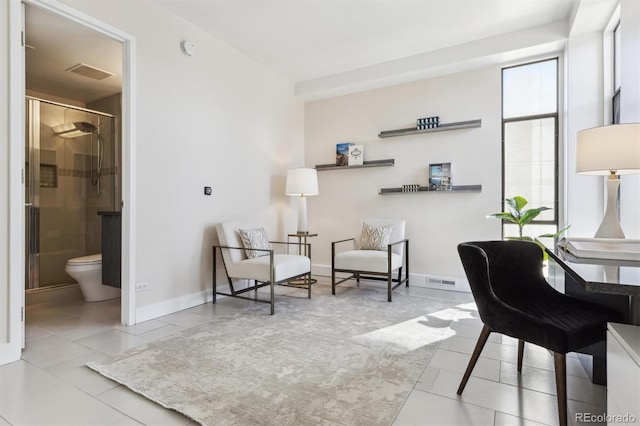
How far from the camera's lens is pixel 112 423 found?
1498 mm

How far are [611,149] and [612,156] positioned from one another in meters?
0.04

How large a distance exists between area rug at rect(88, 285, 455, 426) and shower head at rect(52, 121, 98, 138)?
3.30 meters

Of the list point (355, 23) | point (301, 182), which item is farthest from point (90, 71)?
point (355, 23)

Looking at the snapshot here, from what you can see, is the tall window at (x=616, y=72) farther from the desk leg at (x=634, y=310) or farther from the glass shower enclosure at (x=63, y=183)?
the glass shower enclosure at (x=63, y=183)

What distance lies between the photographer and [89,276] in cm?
349

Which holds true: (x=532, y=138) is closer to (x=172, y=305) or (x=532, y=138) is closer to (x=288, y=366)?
(x=288, y=366)

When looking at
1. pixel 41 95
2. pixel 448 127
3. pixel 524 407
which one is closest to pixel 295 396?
pixel 524 407

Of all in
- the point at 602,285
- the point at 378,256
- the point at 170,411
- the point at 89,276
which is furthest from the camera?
the point at 378,256

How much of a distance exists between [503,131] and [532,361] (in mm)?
2718

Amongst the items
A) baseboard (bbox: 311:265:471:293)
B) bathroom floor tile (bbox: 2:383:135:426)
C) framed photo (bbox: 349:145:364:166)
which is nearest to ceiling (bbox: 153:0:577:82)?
framed photo (bbox: 349:145:364:166)

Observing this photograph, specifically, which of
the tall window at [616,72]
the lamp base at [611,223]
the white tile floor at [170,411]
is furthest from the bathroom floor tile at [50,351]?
the tall window at [616,72]

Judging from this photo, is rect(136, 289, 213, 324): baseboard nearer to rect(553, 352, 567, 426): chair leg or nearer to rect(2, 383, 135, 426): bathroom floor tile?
rect(2, 383, 135, 426): bathroom floor tile

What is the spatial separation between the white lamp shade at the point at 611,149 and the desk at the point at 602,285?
715 mm

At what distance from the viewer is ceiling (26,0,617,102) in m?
3.05
